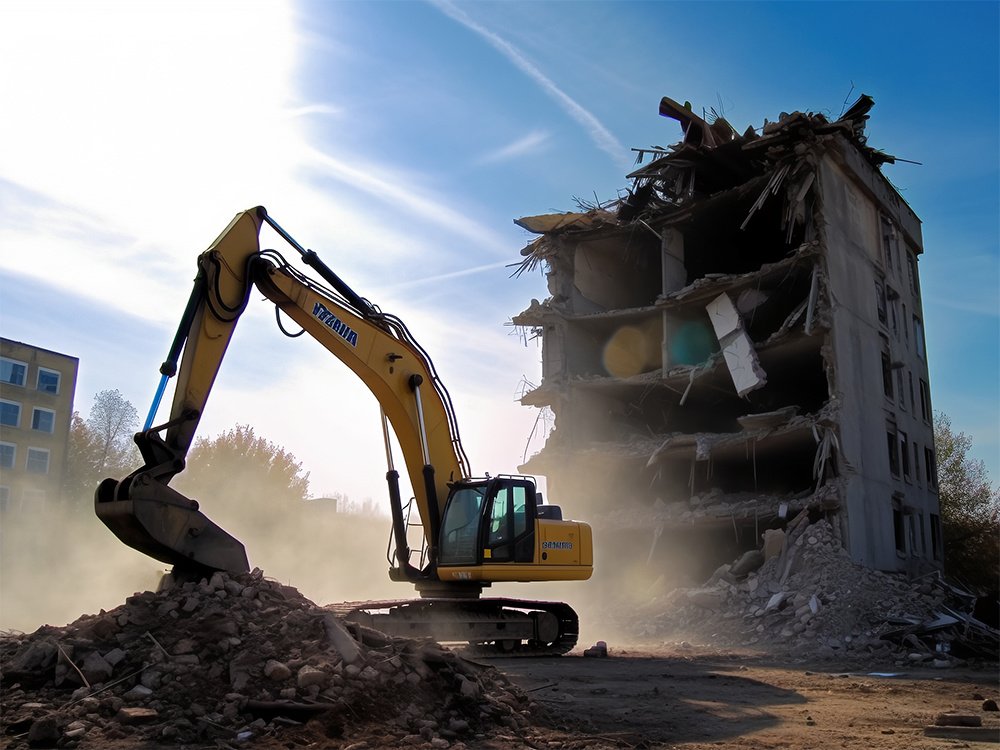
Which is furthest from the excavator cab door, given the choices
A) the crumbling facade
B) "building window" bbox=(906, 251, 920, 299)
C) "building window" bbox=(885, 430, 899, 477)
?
"building window" bbox=(906, 251, 920, 299)

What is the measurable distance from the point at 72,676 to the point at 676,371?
20.2 meters

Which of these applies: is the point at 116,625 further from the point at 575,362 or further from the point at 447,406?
the point at 575,362

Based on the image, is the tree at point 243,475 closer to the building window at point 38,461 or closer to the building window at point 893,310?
the building window at point 38,461

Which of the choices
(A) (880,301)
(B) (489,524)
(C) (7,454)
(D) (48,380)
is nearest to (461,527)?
(B) (489,524)

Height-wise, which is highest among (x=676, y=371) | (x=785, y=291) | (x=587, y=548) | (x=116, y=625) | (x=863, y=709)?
(x=785, y=291)

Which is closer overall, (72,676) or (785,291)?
(72,676)

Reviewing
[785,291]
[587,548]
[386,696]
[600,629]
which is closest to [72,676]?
[386,696]

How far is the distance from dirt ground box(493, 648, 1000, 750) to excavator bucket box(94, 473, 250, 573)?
3359 millimetres

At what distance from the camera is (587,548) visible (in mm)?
13242

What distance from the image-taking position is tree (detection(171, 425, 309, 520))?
3139 centimetres

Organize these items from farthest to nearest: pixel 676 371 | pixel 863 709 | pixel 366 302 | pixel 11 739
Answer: pixel 676 371 → pixel 366 302 → pixel 863 709 → pixel 11 739

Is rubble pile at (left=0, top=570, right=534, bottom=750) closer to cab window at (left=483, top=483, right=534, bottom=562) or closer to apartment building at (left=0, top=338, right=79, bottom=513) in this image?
cab window at (left=483, top=483, right=534, bottom=562)

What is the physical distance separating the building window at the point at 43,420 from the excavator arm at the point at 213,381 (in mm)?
34629

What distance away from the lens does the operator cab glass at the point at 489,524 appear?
1184 centimetres
